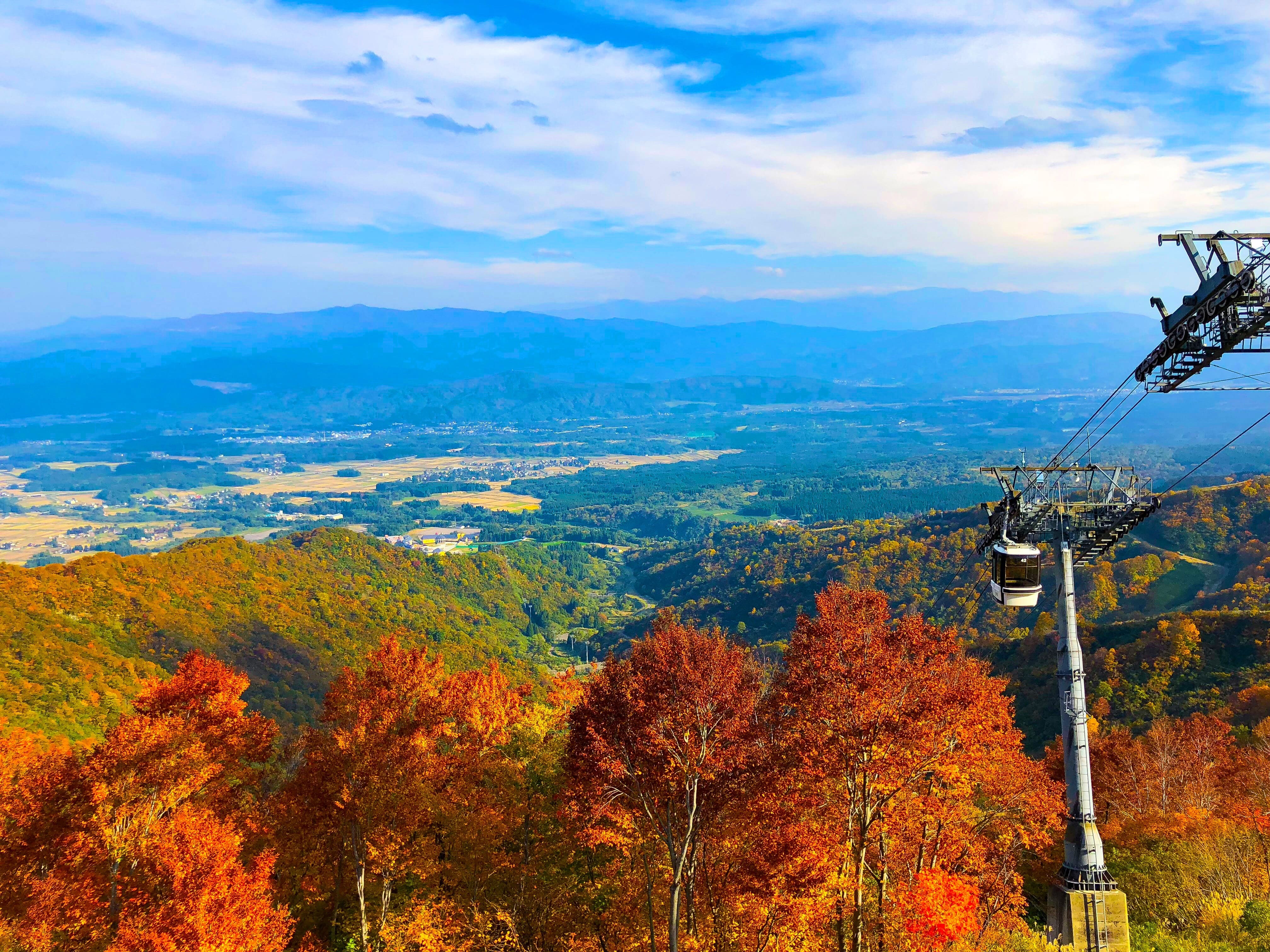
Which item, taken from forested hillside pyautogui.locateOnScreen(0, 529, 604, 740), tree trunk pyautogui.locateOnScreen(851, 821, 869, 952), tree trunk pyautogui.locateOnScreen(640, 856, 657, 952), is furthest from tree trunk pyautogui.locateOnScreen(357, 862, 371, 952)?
forested hillside pyautogui.locateOnScreen(0, 529, 604, 740)

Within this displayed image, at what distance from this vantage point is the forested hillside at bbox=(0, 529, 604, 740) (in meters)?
46.5

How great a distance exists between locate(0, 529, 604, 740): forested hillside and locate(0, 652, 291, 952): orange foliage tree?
21.8 m

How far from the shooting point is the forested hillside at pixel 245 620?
4650 cm

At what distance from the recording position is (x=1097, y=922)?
14836 mm

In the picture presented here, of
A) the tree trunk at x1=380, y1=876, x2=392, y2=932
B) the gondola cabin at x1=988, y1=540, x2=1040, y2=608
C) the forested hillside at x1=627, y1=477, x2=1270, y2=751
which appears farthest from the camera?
the forested hillside at x1=627, y1=477, x2=1270, y2=751

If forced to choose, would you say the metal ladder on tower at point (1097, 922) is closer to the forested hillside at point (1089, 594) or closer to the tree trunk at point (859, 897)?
the tree trunk at point (859, 897)

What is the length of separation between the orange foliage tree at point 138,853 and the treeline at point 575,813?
68mm

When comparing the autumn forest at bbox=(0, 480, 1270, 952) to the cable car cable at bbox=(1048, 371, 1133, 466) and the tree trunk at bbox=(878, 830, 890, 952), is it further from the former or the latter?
the cable car cable at bbox=(1048, 371, 1133, 466)

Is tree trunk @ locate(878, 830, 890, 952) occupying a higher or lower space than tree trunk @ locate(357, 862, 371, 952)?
higher

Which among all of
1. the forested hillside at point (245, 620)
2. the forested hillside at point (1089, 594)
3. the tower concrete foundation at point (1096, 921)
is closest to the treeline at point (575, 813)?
the tower concrete foundation at point (1096, 921)

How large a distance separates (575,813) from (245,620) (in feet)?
222

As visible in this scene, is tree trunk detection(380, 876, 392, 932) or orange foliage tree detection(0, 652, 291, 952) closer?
orange foliage tree detection(0, 652, 291, 952)

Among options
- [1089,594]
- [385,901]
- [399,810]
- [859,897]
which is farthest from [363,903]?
[1089,594]

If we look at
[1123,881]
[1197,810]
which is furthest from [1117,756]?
[1123,881]
